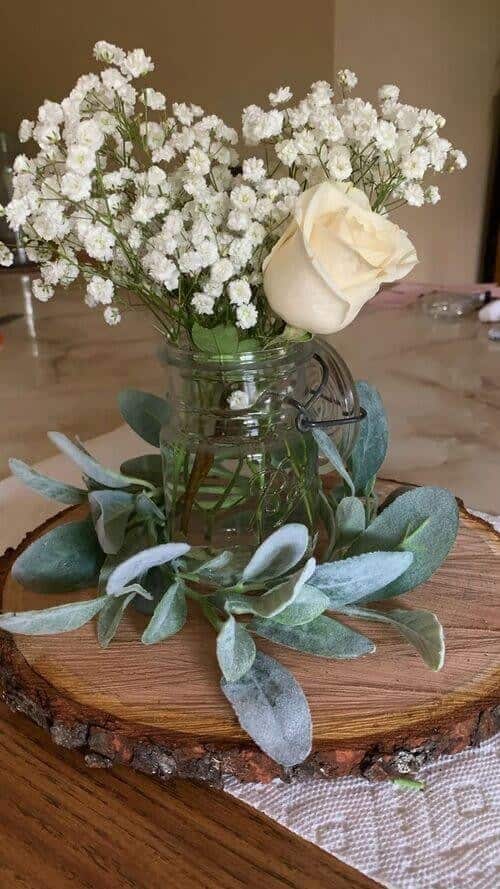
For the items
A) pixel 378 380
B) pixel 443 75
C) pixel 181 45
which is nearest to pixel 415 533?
pixel 378 380

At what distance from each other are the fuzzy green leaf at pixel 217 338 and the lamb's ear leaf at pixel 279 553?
125 millimetres

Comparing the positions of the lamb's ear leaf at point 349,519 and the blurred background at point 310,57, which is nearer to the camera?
the lamb's ear leaf at point 349,519

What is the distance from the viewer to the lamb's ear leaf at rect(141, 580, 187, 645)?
51cm

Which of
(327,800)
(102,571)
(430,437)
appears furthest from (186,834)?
(430,437)

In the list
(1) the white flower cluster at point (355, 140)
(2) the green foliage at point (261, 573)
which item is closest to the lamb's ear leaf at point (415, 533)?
(2) the green foliage at point (261, 573)

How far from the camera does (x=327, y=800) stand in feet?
1.52

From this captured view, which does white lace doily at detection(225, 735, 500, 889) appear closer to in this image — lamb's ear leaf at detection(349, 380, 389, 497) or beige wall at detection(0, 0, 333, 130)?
lamb's ear leaf at detection(349, 380, 389, 497)

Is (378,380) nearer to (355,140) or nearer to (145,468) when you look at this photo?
(145,468)

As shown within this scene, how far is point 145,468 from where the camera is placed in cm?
70

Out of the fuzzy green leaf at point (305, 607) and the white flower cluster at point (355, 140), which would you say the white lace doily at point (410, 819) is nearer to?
the fuzzy green leaf at point (305, 607)

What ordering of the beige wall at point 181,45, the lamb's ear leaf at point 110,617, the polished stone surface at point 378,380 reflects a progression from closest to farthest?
the lamb's ear leaf at point 110,617, the polished stone surface at point 378,380, the beige wall at point 181,45

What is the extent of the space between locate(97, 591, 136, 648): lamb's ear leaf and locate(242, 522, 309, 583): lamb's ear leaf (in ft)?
0.29

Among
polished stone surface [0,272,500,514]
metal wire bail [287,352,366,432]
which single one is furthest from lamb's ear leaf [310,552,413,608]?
polished stone surface [0,272,500,514]

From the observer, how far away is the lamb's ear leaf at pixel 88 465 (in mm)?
564
